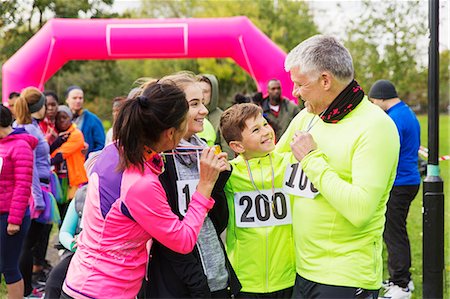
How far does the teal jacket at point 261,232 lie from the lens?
111 inches

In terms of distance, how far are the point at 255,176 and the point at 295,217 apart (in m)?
0.42

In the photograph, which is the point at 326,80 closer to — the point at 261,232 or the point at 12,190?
the point at 261,232

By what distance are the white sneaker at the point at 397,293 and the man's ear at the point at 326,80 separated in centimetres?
335

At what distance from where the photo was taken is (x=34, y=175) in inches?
199

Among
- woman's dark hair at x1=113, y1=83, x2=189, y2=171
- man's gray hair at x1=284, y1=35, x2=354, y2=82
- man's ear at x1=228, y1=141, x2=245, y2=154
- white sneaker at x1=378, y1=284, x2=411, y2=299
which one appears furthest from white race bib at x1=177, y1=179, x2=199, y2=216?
white sneaker at x1=378, y1=284, x2=411, y2=299

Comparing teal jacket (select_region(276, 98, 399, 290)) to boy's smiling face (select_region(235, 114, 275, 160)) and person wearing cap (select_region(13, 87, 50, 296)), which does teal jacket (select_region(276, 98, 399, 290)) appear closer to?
boy's smiling face (select_region(235, 114, 275, 160))

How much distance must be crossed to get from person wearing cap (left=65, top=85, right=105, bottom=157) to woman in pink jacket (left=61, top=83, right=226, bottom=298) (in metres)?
5.20

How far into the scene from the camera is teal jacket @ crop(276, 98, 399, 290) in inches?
85.0

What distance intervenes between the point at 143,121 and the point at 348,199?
0.81 meters

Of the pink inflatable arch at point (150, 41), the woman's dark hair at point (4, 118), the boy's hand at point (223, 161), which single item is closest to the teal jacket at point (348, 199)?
the boy's hand at point (223, 161)

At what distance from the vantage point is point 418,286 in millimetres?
5523

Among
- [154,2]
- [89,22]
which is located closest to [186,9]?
[154,2]

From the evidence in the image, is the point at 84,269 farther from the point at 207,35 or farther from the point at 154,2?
the point at 154,2

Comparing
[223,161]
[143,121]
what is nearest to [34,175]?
[223,161]
